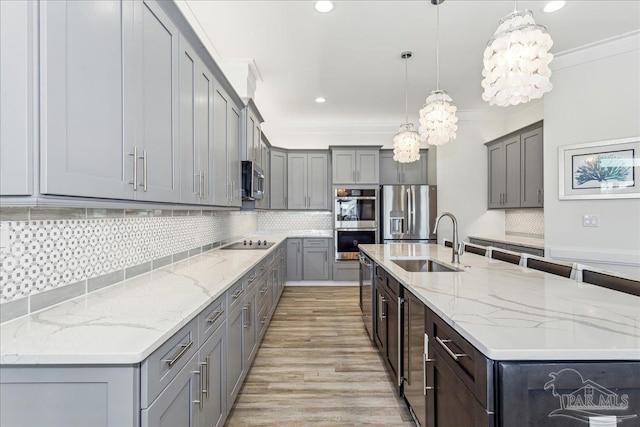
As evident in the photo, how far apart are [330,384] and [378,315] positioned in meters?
0.74

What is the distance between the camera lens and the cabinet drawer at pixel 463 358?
97 cm

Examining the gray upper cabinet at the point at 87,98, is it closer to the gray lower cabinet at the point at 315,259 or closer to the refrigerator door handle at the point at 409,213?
the gray lower cabinet at the point at 315,259

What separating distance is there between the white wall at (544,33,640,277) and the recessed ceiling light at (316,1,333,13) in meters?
2.75

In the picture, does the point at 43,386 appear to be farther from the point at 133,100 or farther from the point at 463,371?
the point at 463,371

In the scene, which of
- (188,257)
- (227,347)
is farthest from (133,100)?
(188,257)

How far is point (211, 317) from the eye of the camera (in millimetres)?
1565

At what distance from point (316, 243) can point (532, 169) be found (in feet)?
11.5

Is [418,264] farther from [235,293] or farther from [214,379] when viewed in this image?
[214,379]

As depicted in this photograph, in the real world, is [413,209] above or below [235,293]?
above

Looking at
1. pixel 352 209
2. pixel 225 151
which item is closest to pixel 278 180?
pixel 352 209

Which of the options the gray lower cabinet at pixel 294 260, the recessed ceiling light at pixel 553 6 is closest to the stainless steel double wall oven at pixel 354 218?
the gray lower cabinet at pixel 294 260

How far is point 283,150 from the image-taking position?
5.75m

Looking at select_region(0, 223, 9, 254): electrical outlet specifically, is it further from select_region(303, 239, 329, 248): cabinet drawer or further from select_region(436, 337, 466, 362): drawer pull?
select_region(303, 239, 329, 248): cabinet drawer

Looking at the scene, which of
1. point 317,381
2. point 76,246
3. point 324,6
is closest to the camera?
point 76,246
